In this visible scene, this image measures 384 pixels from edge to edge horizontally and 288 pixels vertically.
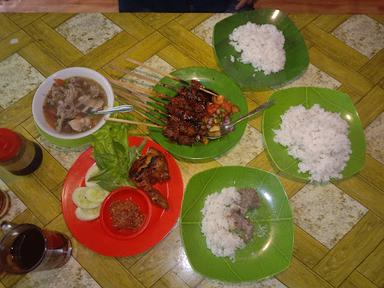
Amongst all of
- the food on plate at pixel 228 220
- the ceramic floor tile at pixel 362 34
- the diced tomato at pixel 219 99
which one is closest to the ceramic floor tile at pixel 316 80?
the ceramic floor tile at pixel 362 34

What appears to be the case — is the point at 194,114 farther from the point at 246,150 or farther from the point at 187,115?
the point at 246,150

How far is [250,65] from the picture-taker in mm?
3150

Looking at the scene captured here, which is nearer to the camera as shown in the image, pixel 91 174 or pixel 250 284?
pixel 250 284

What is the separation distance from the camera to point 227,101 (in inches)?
114

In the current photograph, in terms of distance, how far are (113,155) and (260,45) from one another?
5.06 feet

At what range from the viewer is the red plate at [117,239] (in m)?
2.45

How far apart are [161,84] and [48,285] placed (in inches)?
64.5

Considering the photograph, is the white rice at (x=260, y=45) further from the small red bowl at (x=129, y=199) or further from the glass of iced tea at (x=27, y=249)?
the glass of iced tea at (x=27, y=249)

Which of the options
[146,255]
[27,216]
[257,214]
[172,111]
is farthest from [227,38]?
[27,216]

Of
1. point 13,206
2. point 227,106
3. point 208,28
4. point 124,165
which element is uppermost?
point 208,28

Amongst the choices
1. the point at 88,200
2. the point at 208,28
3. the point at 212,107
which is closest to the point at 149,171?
the point at 88,200

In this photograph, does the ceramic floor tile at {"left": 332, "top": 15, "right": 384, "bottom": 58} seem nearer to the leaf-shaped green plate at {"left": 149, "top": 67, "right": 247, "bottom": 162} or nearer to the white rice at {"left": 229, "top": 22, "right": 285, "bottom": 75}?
the white rice at {"left": 229, "top": 22, "right": 285, "bottom": 75}

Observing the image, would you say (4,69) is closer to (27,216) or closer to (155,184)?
(27,216)

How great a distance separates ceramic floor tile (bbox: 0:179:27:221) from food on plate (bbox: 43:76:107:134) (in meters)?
0.58
